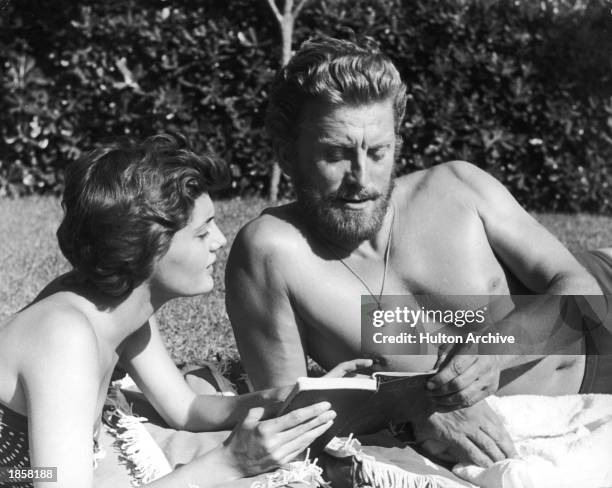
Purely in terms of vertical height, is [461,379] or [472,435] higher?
[461,379]

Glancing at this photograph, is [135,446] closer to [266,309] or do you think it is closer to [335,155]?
[266,309]

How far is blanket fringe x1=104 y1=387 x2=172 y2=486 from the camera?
3.00 metres

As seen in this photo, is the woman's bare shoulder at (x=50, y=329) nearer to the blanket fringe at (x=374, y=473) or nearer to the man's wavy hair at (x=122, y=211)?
the man's wavy hair at (x=122, y=211)

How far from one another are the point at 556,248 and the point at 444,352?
0.69m

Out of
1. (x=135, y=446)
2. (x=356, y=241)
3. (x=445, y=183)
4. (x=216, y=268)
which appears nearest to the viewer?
(x=135, y=446)

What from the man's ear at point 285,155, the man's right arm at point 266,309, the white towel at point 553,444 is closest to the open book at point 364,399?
the white towel at point 553,444

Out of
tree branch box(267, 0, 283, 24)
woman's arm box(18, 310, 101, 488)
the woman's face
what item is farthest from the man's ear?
tree branch box(267, 0, 283, 24)

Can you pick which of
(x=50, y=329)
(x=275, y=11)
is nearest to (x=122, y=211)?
(x=50, y=329)

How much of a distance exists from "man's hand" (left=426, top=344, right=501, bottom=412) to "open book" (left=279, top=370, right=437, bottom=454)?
0.04m

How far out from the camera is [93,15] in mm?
7820

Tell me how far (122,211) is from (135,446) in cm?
91

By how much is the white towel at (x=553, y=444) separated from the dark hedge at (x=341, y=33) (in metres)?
4.86

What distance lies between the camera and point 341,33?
26.4 feet

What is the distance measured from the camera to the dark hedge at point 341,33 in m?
7.75
